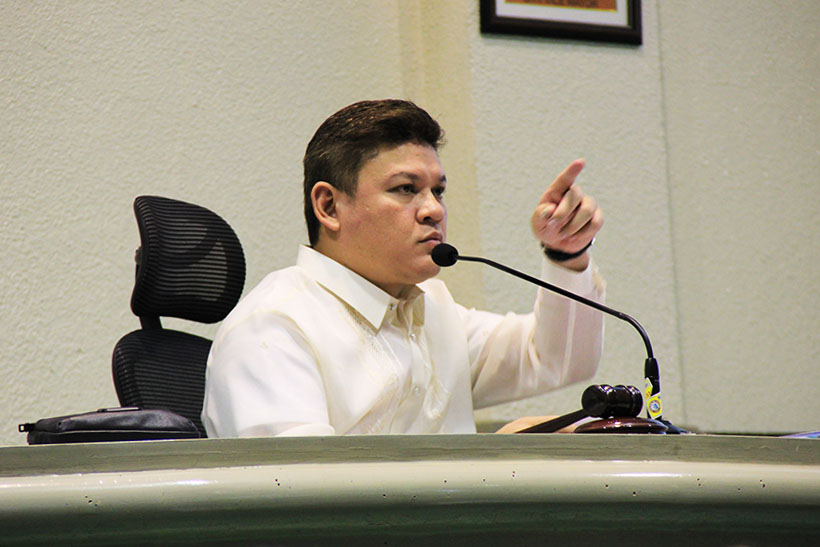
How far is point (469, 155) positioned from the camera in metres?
2.39

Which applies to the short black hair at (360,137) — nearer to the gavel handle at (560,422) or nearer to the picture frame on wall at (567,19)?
the gavel handle at (560,422)

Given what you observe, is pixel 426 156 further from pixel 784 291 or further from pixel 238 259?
pixel 784 291

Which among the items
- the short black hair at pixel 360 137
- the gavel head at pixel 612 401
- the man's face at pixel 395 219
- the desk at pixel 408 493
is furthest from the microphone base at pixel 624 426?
the short black hair at pixel 360 137

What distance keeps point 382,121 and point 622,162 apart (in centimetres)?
→ 104

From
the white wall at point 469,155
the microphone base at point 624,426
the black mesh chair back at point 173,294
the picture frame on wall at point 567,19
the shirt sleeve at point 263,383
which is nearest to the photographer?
the microphone base at point 624,426

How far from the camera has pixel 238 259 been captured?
1803 mm

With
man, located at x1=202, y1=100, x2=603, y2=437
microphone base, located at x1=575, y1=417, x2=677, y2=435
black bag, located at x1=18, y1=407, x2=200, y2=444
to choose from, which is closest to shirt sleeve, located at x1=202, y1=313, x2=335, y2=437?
man, located at x1=202, y1=100, x2=603, y2=437

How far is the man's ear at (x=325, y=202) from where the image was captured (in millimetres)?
1607

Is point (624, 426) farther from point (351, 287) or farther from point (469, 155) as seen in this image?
point (469, 155)

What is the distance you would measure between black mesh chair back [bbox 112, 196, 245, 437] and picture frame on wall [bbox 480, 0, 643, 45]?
0.95 meters

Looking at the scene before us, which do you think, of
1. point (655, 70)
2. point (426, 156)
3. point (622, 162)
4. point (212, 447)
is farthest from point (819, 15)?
point (212, 447)

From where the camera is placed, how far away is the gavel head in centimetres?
102

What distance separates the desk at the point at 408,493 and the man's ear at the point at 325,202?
40.4 inches

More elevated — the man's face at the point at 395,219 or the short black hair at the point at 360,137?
the short black hair at the point at 360,137
